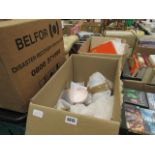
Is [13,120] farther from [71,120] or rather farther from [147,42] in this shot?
[147,42]

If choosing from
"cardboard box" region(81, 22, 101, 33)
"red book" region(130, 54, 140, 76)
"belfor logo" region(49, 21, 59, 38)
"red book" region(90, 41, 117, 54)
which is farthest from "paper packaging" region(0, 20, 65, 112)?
"cardboard box" region(81, 22, 101, 33)

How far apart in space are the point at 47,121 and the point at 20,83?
9.4 inches

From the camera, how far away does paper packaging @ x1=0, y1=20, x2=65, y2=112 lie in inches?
27.5

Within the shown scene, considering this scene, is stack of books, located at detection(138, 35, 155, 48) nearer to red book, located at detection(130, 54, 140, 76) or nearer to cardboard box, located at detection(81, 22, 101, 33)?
red book, located at detection(130, 54, 140, 76)

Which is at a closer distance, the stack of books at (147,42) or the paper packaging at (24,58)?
the paper packaging at (24,58)

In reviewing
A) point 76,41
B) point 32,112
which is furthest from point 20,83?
point 76,41

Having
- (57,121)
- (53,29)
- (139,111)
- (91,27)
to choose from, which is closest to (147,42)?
(139,111)

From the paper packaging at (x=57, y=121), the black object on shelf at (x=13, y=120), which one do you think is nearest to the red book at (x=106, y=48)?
the paper packaging at (x=57, y=121)

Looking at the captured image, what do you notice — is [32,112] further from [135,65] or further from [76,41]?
[76,41]

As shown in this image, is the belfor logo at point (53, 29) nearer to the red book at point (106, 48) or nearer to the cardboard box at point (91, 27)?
the red book at point (106, 48)

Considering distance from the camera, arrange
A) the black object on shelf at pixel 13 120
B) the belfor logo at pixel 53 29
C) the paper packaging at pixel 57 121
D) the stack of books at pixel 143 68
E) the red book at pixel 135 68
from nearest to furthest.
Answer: the paper packaging at pixel 57 121
the black object on shelf at pixel 13 120
the belfor logo at pixel 53 29
the stack of books at pixel 143 68
the red book at pixel 135 68

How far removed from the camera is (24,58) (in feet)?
2.62

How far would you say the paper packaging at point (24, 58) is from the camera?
0.70m

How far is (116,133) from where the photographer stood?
24.7 inches
